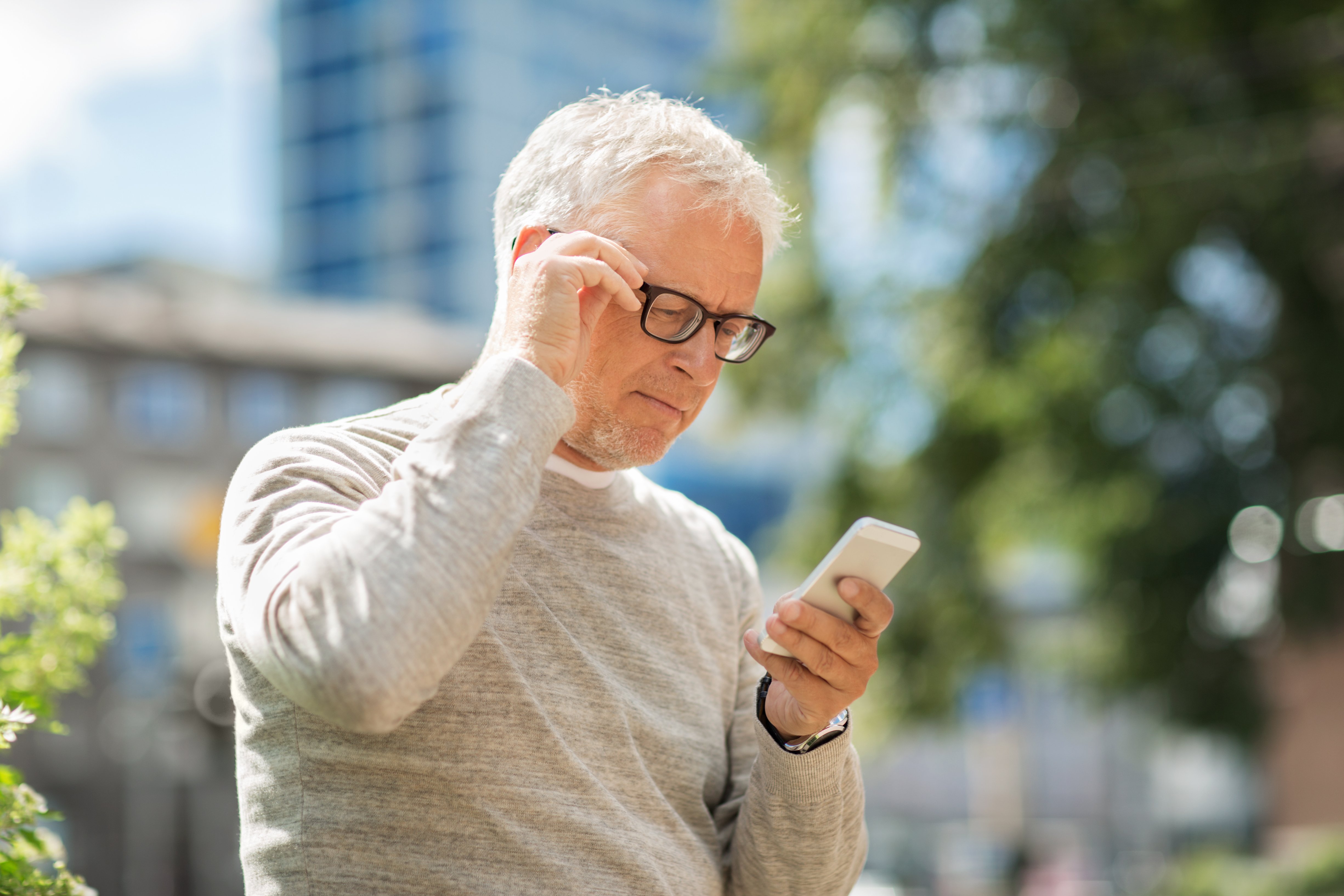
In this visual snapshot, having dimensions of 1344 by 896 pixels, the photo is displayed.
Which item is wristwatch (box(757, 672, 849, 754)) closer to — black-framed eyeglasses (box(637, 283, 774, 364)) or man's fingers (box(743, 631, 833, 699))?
man's fingers (box(743, 631, 833, 699))

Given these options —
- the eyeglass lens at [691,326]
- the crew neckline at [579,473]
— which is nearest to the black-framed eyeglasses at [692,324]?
the eyeglass lens at [691,326]

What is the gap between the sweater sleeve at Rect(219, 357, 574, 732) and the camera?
136 centimetres

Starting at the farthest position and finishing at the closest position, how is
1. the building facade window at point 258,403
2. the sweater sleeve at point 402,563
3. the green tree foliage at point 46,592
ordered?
the building facade window at point 258,403 → the green tree foliage at point 46,592 → the sweater sleeve at point 402,563

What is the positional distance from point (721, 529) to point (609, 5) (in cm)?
7249

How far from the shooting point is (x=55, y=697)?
243 cm

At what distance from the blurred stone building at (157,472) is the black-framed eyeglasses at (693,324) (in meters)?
28.1

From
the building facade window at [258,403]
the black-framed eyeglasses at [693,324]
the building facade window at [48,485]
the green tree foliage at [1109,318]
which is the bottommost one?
the building facade window at [48,485]

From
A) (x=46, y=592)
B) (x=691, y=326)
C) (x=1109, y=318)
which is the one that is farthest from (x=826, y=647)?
(x=1109, y=318)

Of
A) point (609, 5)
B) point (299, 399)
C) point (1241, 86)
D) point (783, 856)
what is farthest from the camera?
point (609, 5)

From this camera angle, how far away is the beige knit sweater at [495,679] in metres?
1.39

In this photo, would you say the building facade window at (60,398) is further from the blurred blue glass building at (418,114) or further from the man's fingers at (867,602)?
the man's fingers at (867,602)

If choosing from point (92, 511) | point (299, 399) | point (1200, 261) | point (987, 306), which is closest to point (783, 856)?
point (92, 511)

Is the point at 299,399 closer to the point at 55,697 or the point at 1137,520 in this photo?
the point at 1137,520

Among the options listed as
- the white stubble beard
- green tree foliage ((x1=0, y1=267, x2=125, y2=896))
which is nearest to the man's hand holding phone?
the white stubble beard
